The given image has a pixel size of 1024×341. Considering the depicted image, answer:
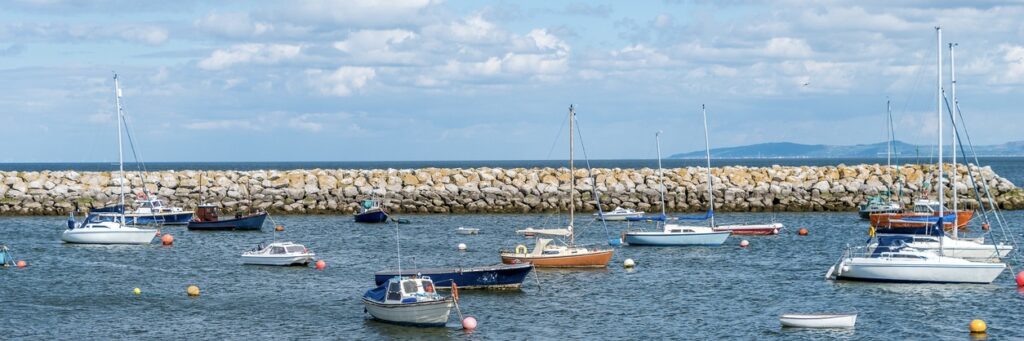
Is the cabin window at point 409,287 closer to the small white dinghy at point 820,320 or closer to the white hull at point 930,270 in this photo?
the small white dinghy at point 820,320

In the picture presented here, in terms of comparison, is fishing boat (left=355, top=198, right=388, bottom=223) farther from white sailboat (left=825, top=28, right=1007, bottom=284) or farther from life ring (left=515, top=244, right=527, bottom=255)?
white sailboat (left=825, top=28, right=1007, bottom=284)

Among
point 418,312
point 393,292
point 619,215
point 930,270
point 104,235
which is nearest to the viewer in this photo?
point 418,312

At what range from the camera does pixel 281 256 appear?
50.8 metres

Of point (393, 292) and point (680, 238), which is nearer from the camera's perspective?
point (393, 292)

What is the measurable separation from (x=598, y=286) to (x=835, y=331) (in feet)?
38.2

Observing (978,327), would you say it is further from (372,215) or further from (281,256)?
(372,215)

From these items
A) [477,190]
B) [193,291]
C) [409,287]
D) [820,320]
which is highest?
[477,190]

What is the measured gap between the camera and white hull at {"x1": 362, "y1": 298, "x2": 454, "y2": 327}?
34.7 metres

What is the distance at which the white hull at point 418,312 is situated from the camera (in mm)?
34688

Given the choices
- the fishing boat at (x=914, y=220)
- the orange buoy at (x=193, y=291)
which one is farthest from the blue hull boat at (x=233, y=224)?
the fishing boat at (x=914, y=220)

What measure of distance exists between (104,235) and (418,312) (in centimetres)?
3227

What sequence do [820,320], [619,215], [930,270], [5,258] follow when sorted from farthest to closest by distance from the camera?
[619,215] → [5,258] → [930,270] → [820,320]

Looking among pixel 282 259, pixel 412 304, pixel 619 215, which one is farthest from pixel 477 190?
pixel 412 304

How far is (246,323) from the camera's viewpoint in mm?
37125
